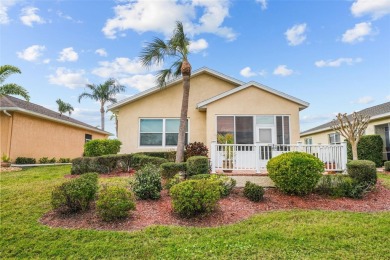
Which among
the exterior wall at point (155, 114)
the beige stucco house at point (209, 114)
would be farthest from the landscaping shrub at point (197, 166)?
the exterior wall at point (155, 114)

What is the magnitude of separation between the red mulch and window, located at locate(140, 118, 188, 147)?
6947mm

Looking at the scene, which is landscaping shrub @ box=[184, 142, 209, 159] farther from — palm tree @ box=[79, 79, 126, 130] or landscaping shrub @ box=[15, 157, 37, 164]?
palm tree @ box=[79, 79, 126, 130]

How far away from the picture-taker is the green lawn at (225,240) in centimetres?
459

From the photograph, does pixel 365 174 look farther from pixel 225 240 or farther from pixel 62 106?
pixel 62 106

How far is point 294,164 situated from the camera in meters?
7.91

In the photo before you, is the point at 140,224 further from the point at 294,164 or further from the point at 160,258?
the point at 294,164

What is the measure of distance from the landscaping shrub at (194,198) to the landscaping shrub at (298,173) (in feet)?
8.82

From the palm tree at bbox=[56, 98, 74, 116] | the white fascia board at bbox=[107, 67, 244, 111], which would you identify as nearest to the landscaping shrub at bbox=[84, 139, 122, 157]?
the white fascia board at bbox=[107, 67, 244, 111]

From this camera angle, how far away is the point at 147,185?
7617 millimetres

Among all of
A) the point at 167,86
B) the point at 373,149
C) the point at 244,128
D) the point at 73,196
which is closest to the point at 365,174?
the point at 244,128

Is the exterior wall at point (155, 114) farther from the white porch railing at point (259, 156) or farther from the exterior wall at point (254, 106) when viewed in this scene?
the white porch railing at point (259, 156)

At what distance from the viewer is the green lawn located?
4594 mm

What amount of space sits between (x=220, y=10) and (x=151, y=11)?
3.92 meters

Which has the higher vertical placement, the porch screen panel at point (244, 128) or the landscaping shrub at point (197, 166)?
the porch screen panel at point (244, 128)
